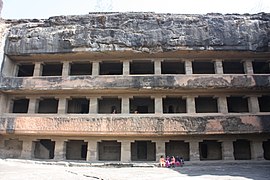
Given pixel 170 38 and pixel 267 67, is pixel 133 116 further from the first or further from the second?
pixel 267 67

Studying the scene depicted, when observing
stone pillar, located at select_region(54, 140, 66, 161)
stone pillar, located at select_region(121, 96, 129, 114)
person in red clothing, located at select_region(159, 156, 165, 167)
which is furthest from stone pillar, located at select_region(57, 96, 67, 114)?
person in red clothing, located at select_region(159, 156, 165, 167)

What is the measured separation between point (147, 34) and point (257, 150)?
8.90 m

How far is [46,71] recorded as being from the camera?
18.2 meters

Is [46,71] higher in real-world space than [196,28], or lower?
lower

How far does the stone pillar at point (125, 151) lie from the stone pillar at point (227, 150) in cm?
518

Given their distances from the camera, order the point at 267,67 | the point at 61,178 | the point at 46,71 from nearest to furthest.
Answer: the point at 61,178
the point at 267,67
the point at 46,71

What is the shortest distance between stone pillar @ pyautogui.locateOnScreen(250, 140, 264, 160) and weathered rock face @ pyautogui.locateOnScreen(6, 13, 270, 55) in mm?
5342

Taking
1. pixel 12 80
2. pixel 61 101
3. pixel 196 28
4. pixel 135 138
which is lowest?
pixel 135 138

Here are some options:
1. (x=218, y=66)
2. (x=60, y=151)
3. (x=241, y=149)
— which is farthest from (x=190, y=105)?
(x=60, y=151)

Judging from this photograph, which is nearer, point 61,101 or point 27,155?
point 27,155

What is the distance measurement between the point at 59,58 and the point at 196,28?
338 inches

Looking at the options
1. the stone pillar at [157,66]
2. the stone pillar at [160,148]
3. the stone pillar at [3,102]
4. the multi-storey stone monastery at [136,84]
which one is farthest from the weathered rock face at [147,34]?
the stone pillar at [160,148]

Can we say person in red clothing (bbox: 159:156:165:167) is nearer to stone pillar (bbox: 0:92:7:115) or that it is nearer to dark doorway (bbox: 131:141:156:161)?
dark doorway (bbox: 131:141:156:161)

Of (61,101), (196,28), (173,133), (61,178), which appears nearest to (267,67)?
(196,28)
